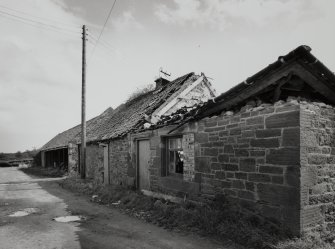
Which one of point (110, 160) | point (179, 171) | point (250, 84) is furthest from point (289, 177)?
point (110, 160)

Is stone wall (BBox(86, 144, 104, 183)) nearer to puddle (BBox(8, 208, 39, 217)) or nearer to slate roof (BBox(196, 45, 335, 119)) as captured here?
puddle (BBox(8, 208, 39, 217))

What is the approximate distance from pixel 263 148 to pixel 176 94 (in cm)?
650

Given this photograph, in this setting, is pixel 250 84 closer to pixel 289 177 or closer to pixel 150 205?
pixel 289 177

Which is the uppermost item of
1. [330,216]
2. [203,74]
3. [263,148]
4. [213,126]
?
[203,74]

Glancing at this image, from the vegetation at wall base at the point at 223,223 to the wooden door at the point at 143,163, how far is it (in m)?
1.40

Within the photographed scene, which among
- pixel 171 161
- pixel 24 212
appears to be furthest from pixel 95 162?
pixel 171 161

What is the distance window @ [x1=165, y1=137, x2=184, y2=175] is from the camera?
29.7 ft

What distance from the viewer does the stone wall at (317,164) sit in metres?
5.35

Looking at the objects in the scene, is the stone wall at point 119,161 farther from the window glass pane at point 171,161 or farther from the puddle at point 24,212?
the puddle at point 24,212

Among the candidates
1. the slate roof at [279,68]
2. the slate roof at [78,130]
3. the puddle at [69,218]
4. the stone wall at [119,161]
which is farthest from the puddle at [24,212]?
the slate roof at [78,130]

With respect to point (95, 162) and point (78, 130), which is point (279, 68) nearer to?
point (95, 162)

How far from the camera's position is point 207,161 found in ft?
24.6

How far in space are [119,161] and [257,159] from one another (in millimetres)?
7997

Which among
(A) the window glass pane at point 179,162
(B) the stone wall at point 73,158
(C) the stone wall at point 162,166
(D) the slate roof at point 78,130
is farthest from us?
(D) the slate roof at point 78,130
